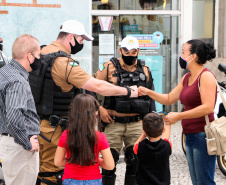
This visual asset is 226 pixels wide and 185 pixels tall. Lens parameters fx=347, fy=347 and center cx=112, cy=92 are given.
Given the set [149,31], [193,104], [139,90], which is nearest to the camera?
[193,104]

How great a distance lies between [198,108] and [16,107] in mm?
1705

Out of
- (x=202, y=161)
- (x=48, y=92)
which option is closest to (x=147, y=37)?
(x=48, y=92)

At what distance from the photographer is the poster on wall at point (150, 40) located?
9289 mm

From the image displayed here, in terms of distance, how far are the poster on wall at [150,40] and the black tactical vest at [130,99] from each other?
16.3 ft

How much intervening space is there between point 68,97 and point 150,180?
3.88 ft

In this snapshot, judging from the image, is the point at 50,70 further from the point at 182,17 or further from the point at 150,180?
the point at 182,17

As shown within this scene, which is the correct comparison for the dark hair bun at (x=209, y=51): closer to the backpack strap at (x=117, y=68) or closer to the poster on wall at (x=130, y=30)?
the backpack strap at (x=117, y=68)

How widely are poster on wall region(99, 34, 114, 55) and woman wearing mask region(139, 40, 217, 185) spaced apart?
18.5ft

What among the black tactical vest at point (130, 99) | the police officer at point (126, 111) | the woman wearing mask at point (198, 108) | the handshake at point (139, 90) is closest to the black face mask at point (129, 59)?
the police officer at point (126, 111)

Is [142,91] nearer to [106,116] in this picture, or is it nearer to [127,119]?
[127,119]

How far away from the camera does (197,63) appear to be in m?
3.54

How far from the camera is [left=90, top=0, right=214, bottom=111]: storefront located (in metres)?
9.21

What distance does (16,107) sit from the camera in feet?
9.19

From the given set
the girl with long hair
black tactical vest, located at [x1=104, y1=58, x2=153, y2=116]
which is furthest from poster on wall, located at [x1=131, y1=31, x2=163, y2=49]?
the girl with long hair
